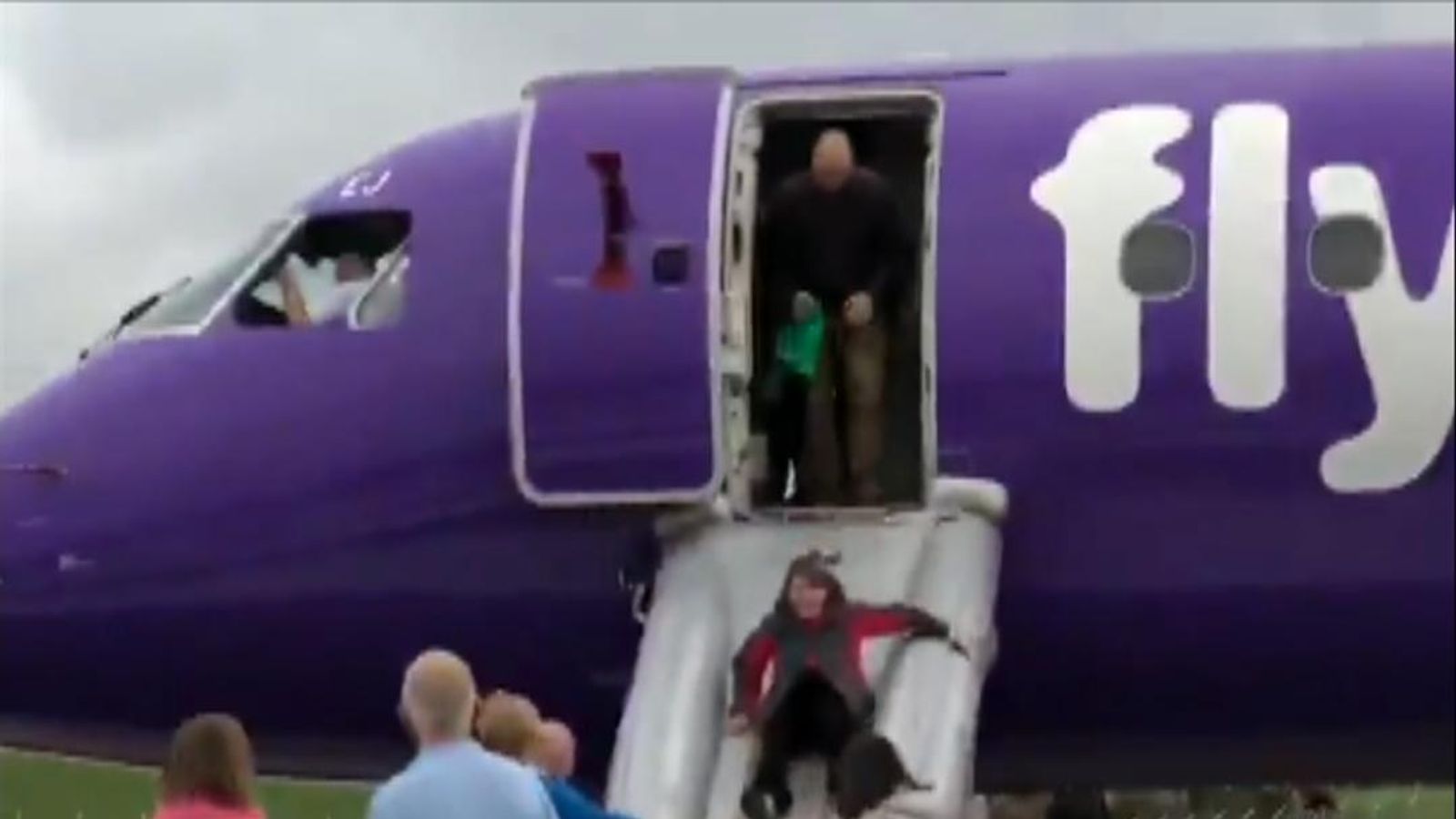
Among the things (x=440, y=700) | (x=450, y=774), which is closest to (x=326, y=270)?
(x=440, y=700)

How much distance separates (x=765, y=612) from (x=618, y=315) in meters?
1.48

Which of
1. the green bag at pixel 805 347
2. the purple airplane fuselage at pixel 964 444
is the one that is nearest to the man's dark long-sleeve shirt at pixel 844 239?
the green bag at pixel 805 347

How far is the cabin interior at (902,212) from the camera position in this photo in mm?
12609

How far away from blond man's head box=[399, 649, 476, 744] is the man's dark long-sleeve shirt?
4.75 m

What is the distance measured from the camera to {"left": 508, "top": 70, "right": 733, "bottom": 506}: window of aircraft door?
12.1 m

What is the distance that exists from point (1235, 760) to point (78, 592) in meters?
5.32

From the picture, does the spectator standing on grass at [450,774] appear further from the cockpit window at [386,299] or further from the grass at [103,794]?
the cockpit window at [386,299]

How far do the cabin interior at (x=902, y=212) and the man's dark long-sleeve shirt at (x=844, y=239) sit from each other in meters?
0.12

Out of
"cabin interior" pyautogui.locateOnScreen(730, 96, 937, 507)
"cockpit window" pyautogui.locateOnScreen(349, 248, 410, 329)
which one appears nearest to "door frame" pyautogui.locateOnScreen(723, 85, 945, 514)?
"cabin interior" pyautogui.locateOnScreen(730, 96, 937, 507)

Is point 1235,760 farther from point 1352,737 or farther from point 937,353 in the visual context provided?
point 937,353

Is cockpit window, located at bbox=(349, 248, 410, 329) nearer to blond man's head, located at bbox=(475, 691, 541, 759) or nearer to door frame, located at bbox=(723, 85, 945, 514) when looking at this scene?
door frame, located at bbox=(723, 85, 945, 514)

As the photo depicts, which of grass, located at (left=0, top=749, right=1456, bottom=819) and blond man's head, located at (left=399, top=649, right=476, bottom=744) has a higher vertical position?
blond man's head, located at (left=399, top=649, right=476, bottom=744)

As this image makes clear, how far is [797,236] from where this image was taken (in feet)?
41.7

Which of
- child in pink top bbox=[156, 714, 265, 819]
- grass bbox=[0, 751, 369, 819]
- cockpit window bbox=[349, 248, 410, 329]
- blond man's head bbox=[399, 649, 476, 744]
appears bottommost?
grass bbox=[0, 751, 369, 819]
